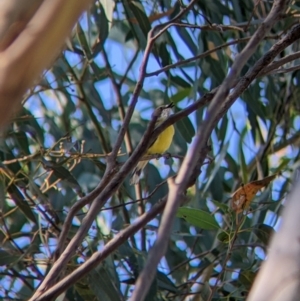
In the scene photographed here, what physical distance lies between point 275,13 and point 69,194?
4.87ft

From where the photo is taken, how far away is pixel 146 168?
249 centimetres

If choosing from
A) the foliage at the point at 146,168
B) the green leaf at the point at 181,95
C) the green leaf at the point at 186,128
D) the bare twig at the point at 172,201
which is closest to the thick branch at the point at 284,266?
the bare twig at the point at 172,201

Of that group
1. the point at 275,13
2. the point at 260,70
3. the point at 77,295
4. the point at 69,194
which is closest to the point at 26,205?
the point at 77,295

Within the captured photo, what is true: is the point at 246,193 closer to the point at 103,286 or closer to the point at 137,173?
the point at 103,286

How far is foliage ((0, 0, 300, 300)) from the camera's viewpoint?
1.80 m

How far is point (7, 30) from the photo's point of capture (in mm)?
644

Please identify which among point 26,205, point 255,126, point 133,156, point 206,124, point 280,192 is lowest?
point 206,124

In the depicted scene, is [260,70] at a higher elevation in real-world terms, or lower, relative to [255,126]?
lower

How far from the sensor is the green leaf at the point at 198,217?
148 centimetres

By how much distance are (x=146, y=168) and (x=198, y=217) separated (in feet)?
3.24

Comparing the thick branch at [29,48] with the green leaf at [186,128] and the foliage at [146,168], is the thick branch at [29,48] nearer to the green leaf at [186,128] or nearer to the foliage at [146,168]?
the foliage at [146,168]

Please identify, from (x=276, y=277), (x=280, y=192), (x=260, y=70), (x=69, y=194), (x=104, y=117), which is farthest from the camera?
(x=104, y=117)

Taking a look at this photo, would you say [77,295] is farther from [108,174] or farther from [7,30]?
[7,30]

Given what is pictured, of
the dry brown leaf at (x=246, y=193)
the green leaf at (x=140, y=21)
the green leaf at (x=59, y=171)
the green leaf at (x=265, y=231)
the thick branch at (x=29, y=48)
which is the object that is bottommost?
A: the thick branch at (x=29, y=48)
